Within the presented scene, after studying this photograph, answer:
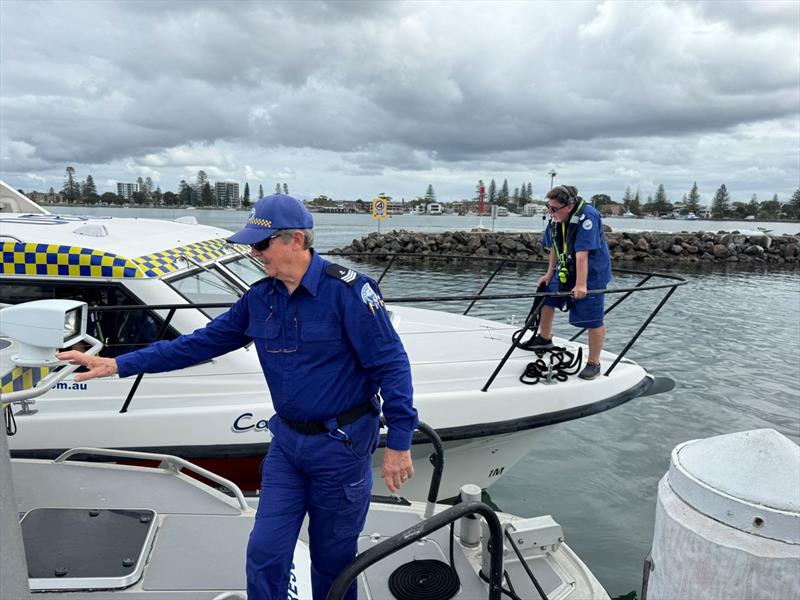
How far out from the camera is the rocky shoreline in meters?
29.0

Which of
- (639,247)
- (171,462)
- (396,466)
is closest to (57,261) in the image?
(171,462)

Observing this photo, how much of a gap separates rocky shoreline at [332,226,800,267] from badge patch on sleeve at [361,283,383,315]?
26138mm

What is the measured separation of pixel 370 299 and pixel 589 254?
2865 millimetres

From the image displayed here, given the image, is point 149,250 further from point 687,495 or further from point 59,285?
point 687,495

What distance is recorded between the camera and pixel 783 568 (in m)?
1.30

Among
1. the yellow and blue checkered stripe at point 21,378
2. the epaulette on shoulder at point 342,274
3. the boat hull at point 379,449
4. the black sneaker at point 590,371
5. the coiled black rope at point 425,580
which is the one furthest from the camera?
the black sneaker at point 590,371

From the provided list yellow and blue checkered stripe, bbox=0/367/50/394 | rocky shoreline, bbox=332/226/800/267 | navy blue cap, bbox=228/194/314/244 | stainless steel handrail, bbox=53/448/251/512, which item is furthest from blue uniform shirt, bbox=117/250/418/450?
rocky shoreline, bbox=332/226/800/267

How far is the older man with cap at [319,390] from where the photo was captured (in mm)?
1974

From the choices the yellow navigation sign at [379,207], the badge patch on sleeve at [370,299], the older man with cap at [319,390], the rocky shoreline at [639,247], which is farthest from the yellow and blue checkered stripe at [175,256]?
the rocky shoreline at [639,247]

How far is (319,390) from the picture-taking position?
1.99 m

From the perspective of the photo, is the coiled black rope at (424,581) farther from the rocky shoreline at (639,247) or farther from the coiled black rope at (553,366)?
the rocky shoreline at (639,247)

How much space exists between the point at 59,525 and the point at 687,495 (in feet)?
7.83

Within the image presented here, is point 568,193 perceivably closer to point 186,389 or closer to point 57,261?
point 186,389

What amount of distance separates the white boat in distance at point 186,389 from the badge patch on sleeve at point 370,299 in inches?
74.9
